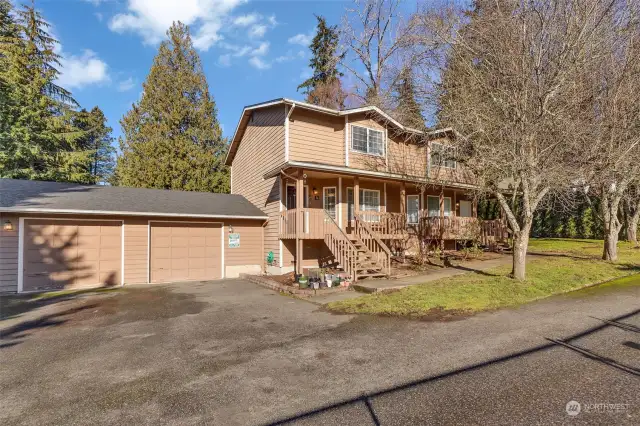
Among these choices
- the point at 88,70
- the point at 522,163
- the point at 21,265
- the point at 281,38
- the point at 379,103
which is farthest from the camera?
the point at 88,70

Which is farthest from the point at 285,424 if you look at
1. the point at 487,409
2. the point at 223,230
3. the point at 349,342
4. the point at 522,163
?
the point at 223,230

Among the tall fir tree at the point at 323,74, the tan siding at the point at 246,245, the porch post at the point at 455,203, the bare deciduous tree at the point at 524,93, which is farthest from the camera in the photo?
the tall fir tree at the point at 323,74

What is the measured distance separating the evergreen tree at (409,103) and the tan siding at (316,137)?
2655 millimetres

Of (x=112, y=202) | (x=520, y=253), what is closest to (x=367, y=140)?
(x=520, y=253)

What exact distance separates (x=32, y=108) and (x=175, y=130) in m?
8.42

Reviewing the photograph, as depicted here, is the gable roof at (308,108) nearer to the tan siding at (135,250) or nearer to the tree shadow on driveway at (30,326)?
the tan siding at (135,250)

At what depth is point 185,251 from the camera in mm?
13742

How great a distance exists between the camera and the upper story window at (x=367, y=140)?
15.0m

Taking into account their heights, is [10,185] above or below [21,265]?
above

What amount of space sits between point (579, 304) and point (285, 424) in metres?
7.40

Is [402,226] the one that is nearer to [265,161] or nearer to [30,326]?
[265,161]

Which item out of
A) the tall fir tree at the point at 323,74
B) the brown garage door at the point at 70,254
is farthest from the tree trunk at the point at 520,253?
the tall fir tree at the point at 323,74

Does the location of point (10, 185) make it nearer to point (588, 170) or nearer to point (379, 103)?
point (379, 103)

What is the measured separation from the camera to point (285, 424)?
10.6 ft
